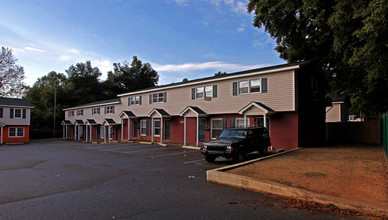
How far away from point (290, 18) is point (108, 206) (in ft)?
63.3

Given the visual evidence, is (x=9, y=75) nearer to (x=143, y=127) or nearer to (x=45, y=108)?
(x=45, y=108)

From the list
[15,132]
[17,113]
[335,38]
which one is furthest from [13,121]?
[335,38]

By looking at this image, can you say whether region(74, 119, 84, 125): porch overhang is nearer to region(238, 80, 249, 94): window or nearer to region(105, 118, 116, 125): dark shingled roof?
region(105, 118, 116, 125): dark shingled roof

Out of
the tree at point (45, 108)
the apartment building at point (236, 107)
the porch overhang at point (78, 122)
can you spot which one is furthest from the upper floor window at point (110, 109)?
the tree at point (45, 108)

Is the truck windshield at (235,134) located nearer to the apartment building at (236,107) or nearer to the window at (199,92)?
the apartment building at (236,107)

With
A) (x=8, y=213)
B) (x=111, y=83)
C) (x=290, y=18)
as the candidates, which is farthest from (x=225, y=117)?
(x=111, y=83)

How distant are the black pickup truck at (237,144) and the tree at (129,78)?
51014 mm

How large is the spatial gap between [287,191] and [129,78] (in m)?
58.2

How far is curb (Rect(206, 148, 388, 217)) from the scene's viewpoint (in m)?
4.78

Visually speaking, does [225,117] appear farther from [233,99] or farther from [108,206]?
[108,206]

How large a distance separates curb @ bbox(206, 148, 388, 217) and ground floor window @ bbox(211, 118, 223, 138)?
12.0 metres

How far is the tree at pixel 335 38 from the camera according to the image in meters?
12.2

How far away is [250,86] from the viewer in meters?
17.6

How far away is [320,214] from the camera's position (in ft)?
15.8
